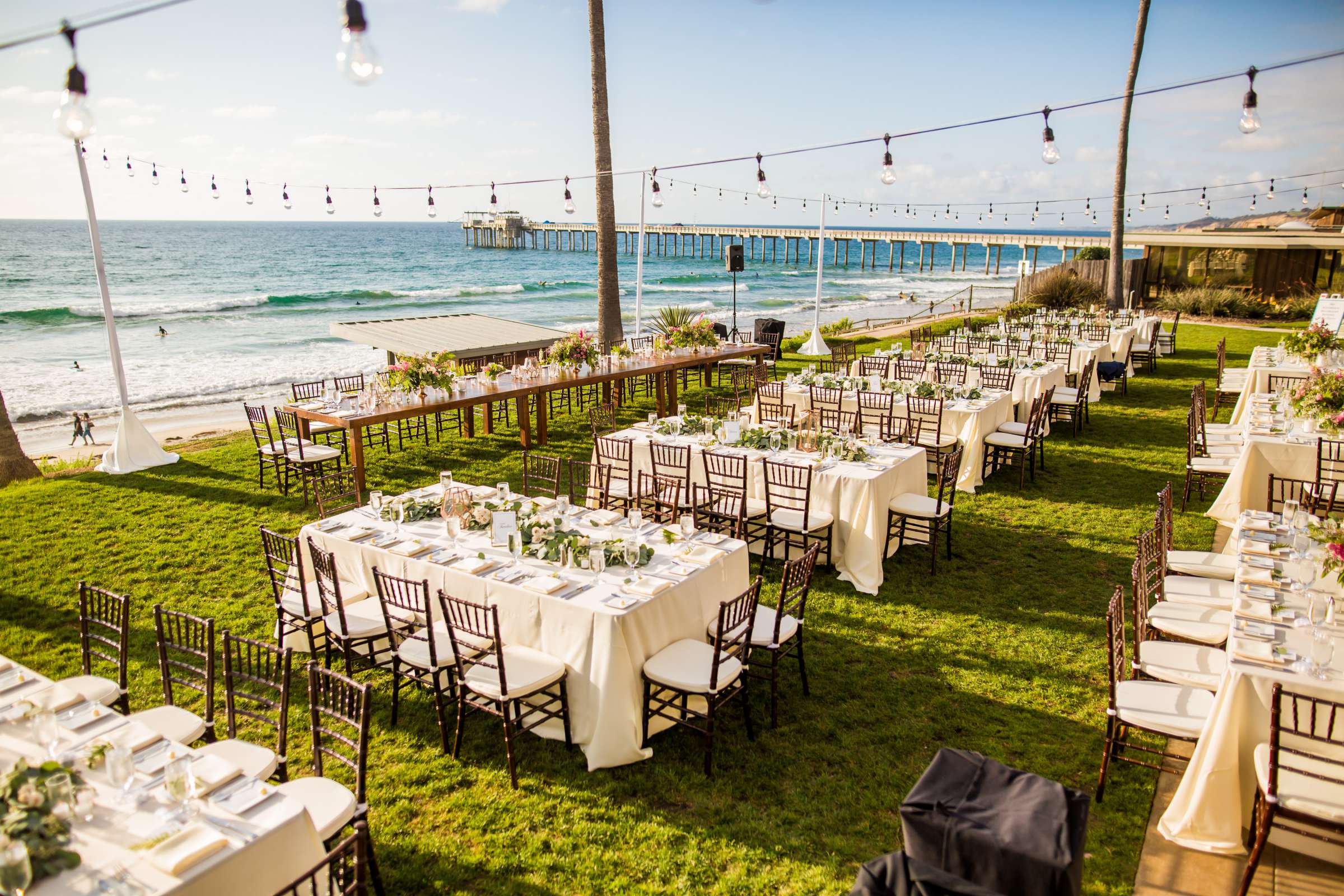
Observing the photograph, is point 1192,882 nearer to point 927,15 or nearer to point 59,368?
point 927,15

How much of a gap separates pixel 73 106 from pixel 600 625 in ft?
15.3

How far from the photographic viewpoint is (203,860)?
2748mm

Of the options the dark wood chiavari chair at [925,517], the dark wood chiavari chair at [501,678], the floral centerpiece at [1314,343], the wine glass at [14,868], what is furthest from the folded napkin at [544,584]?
the floral centerpiece at [1314,343]

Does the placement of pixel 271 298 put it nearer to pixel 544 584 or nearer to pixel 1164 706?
pixel 544 584

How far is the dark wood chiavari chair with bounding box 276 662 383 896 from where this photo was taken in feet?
11.4

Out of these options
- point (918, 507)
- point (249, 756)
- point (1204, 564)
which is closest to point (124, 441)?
point (249, 756)

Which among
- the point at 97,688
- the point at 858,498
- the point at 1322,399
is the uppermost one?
the point at 1322,399

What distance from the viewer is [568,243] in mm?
86500

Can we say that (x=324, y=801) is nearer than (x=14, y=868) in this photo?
No

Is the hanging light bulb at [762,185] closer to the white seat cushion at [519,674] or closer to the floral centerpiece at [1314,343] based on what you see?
the floral centerpiece at [1314,343]

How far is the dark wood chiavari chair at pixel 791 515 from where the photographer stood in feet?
23.7

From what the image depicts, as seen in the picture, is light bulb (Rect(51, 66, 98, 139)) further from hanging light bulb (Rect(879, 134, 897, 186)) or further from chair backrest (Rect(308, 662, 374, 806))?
hanging light bulb (Rect(879, 134, 897, 186))

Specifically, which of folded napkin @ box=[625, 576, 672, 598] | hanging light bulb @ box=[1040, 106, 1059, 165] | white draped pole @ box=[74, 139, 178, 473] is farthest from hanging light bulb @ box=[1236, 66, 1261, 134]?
white draped pole @ box=[74, 139, 178, 473]

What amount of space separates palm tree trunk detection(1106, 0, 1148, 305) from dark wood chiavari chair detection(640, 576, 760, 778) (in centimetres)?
1934
